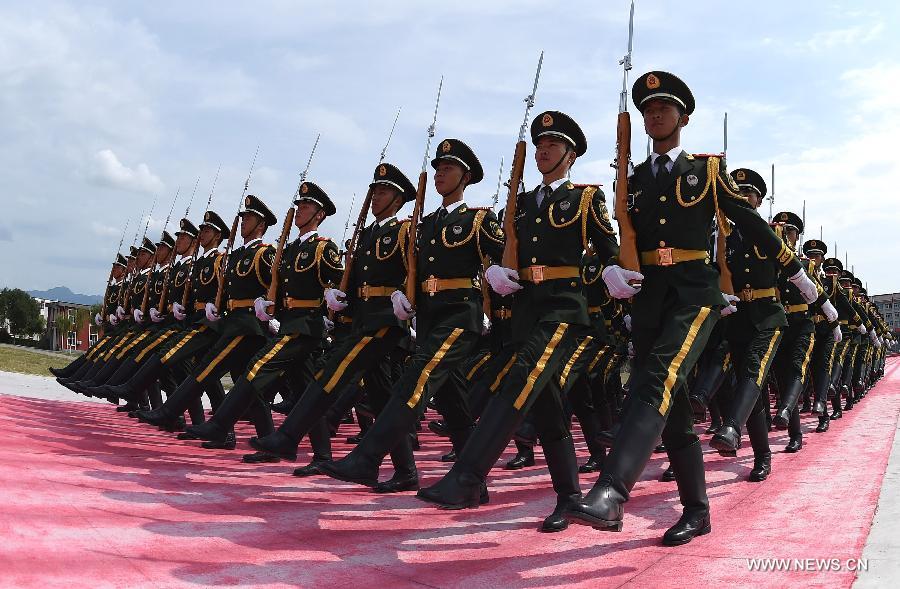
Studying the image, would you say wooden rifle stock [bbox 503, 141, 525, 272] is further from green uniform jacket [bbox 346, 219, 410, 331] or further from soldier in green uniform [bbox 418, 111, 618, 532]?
green uniform jacket [bbox 346, 219, 410, 331]

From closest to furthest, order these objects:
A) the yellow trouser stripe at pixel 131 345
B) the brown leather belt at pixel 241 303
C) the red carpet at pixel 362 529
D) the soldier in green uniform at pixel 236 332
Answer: the red carpet at pixel 362 529
the soldier in green uniform at pixel 236 332
the brown leather belt at pixel 241 303
the yellow trouser stripe at pixel 131 345

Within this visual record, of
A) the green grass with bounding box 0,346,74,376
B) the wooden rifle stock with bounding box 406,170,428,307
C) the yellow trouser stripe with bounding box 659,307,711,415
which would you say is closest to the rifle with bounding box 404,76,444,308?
the wooden rifle stock with bounding box 406,170,428,307

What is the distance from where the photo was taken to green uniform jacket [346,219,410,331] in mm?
5344

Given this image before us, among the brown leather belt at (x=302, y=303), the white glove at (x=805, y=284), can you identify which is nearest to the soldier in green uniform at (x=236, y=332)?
the brown leather belt at (x=302, y=303)

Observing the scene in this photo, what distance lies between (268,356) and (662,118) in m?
3.42

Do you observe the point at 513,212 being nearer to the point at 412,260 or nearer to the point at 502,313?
the point at 412,260

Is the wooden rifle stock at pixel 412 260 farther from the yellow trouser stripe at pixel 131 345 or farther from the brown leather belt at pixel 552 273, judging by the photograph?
the yellow trouser stripe at pixel 131 345

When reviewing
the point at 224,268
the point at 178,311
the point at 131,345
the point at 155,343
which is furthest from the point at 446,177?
the point at 131,345

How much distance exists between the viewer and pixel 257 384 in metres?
5.92

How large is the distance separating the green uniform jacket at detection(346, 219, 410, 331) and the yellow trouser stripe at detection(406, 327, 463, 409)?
0.62 meters

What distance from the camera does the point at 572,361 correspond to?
4613 millimetres

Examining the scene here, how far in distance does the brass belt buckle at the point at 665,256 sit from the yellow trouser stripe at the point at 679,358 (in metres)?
0.28

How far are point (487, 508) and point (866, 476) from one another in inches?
100

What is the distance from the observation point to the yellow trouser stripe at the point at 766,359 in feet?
18.2
